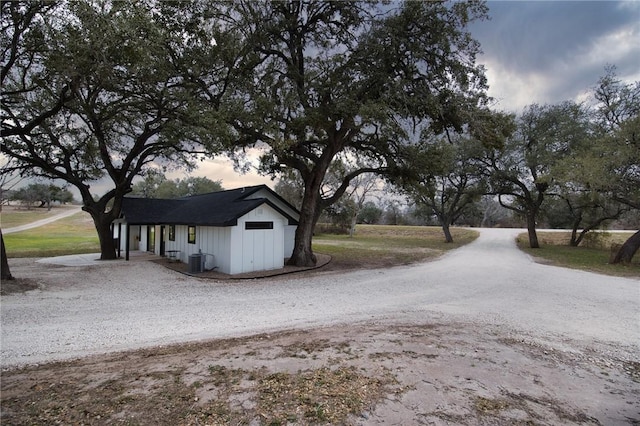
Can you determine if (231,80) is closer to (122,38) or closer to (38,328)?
(122,38)

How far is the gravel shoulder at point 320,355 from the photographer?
334 centimetres

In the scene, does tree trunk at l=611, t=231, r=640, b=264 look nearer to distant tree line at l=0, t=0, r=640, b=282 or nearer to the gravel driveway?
distant tree line at l=0, t=0, r=640, b=282

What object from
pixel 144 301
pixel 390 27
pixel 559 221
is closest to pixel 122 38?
pixel 144 301

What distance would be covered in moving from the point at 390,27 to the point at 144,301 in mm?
12285

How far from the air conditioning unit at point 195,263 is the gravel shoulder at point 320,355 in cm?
326

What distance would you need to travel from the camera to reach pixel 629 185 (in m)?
15.6

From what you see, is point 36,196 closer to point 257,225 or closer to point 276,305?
point 257,225

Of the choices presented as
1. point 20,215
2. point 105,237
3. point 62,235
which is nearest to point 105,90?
point 105,237

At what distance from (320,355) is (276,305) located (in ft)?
12.3

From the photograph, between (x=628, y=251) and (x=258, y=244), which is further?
(x=628, y=251)

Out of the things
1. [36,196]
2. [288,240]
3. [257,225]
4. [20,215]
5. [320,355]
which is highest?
[36,196]

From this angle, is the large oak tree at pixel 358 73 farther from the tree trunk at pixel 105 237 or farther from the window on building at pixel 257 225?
the tree trunk at pixel 105 237

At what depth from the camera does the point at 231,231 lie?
1329cm

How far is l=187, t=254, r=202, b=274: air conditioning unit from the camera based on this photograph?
44.8 ft
